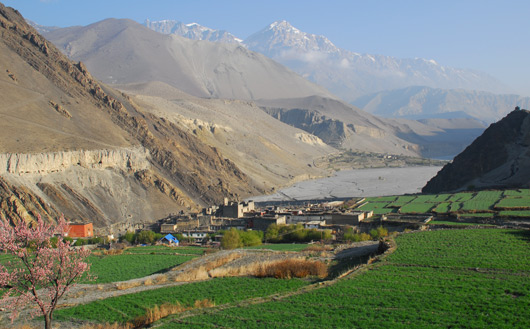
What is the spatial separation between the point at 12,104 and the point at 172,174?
954 inches

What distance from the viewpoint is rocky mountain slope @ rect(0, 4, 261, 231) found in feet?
203

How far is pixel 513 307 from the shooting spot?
14375 mm

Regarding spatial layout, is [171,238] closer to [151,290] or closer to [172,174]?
[151,290]

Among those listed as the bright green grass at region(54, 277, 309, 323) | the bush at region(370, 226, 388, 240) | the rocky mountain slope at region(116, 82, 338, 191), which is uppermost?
the rocky mountain slope at region(116, 82, 338, 191)

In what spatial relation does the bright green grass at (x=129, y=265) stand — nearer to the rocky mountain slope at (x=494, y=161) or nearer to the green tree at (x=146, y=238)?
the green tree at (x=146, y=238)

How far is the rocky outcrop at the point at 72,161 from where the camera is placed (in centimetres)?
6125

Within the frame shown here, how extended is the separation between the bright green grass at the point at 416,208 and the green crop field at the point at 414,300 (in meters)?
28.2

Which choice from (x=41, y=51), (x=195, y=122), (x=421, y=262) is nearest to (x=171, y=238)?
(x=421, y=262)

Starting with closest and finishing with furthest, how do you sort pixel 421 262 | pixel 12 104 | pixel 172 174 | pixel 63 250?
pixel 63 250 → pixel 421 262 → pixel 12 104 → pixel 172 174

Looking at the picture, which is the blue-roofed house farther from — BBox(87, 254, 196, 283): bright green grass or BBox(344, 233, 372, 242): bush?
BBox(344, 233, 372, 242): bush

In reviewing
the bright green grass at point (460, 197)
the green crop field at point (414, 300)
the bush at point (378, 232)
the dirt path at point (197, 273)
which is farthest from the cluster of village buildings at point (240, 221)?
the green crop field at point (414, 300)

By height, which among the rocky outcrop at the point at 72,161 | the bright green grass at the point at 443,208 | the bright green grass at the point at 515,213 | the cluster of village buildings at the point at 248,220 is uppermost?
the rocky outcrop at the point at 72,161

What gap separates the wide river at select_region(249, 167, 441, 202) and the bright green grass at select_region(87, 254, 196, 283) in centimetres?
5537

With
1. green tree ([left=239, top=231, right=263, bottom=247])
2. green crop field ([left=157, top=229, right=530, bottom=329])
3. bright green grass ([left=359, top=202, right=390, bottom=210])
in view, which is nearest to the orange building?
green tree ([left=239, top=231, right=263, bottom=247])
